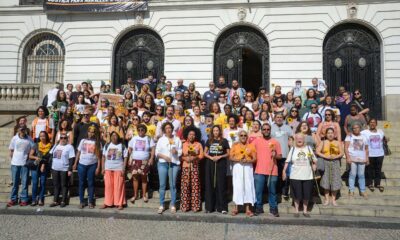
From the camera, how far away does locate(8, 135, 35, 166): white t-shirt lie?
8.35m

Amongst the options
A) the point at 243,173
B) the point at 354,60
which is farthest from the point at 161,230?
the point at 354,60

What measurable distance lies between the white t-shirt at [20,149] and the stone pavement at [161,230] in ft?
4.88

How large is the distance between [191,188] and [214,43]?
36.5ft

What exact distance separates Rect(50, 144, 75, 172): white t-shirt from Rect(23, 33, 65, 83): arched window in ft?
37.6

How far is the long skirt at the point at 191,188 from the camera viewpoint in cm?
775

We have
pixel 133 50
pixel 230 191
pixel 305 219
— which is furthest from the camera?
pixel 133 50

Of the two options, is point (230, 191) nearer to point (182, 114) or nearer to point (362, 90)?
point (182, 114)

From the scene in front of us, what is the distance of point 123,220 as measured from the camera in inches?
287

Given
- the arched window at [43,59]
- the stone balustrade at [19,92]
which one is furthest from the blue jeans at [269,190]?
the arched window at [43,59]

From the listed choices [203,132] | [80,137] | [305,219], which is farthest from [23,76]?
[305,219]

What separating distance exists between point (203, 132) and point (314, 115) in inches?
128

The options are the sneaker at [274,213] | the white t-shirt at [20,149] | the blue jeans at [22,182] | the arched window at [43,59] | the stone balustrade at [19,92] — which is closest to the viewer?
the sneaker at [274,213]

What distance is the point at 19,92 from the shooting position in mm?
16469

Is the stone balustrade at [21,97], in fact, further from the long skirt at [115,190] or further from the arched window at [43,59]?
the long skirt at [115,190]
